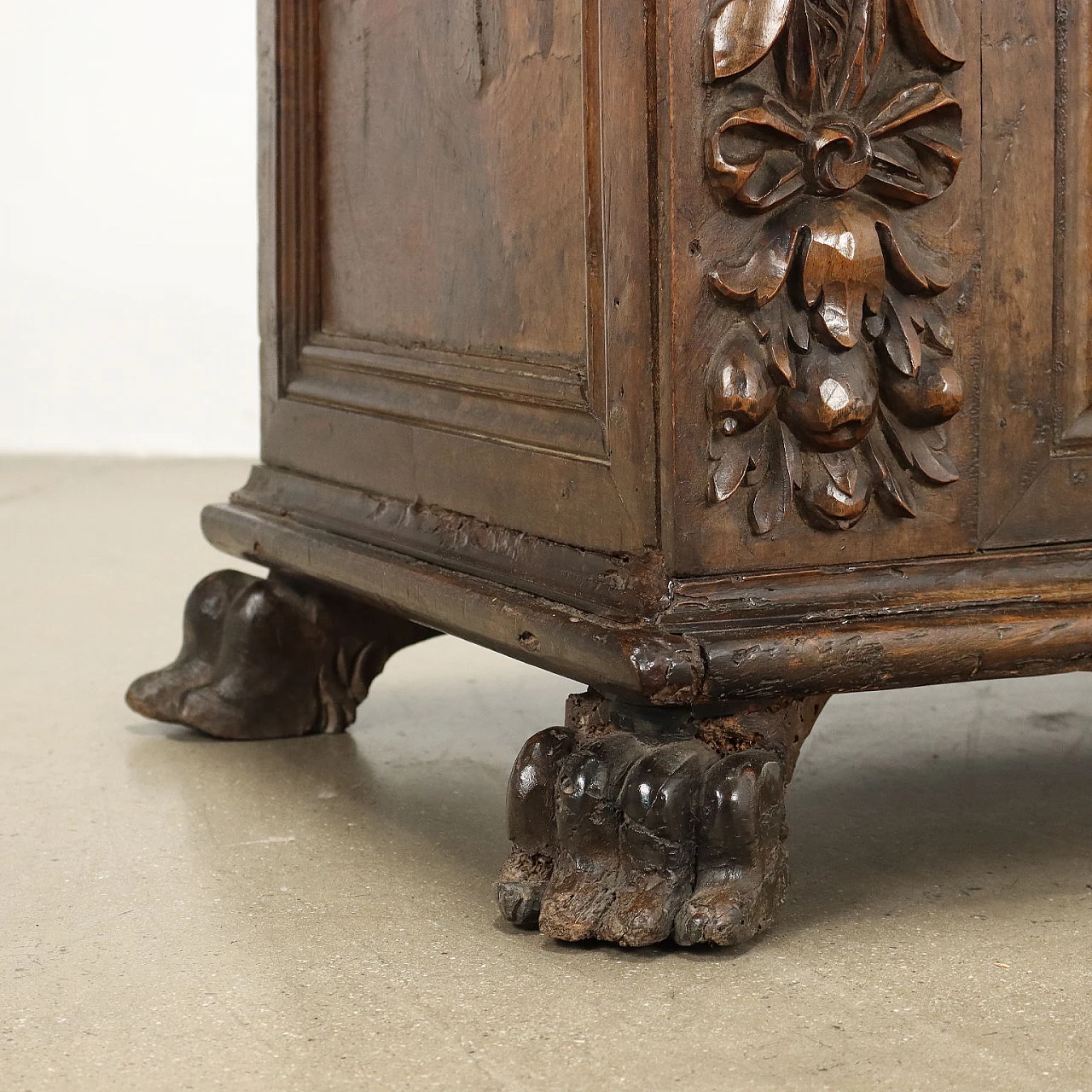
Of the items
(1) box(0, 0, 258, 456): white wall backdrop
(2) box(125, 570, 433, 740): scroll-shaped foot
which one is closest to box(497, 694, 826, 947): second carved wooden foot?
(2) box(125, 570, 433, 740): scroll-shaped foot

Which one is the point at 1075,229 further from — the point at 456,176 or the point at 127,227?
the point at 127,227

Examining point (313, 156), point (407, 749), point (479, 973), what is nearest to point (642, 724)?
point (479, 973)

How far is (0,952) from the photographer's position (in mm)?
1145

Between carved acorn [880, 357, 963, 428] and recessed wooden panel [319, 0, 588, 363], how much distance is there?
0.20 m

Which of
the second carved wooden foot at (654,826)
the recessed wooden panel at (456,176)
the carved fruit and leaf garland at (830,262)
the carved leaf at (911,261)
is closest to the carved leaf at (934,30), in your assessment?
the carved fruit and leaf garland at (830,262)

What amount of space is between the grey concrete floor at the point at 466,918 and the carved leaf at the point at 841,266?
0.39 meters

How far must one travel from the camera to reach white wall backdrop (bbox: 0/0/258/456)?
13.5 ft

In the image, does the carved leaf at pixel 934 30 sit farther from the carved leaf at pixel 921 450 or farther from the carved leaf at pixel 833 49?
the carved leaf at pixel 921 450

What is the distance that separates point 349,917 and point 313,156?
748mm

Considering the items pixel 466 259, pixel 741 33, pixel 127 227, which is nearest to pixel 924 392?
pixel 741 33

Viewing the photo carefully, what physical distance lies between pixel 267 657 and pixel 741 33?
0.81 m

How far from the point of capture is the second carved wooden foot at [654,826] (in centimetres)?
110

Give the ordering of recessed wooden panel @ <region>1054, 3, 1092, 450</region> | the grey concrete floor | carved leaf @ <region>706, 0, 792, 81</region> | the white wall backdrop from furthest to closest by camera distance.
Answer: the white wall backdrop → recessed wooden panel @ <region>1054, 3, 1092, 450</region> → carved leaf @ <region>706, 0, 792, 81</region> → the grey concrete floor

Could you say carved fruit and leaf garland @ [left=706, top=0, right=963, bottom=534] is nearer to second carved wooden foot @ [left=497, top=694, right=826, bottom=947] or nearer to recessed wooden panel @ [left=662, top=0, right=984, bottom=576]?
recessed wooden panel @ [left=662, top=0, right=984, bottom=576]
